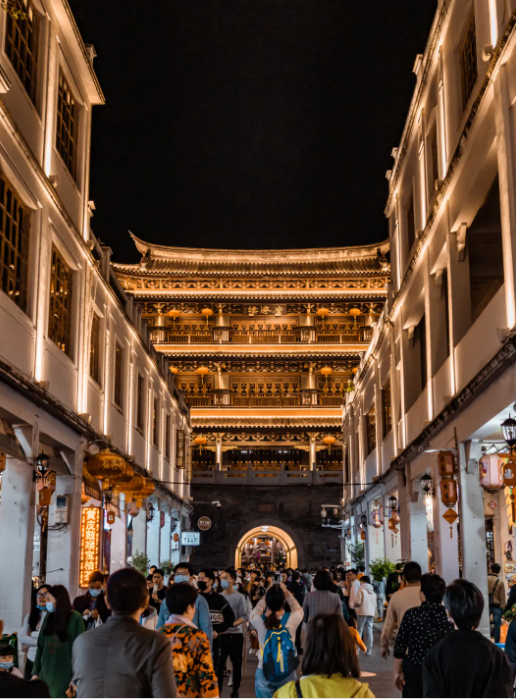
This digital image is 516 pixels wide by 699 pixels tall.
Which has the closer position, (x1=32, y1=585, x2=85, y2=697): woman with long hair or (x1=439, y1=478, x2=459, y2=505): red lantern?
(x1=32, y1=585, x2=85, y2=697): woman with long hair

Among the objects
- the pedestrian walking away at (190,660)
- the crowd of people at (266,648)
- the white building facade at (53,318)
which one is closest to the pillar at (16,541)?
the white building facade at (53,318)

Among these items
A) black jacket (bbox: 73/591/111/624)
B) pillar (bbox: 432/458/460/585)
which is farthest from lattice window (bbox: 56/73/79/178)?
pillar (bbox: 432/458/460/585)

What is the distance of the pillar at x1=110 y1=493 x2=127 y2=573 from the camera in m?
21.5

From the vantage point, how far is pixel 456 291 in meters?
14.0

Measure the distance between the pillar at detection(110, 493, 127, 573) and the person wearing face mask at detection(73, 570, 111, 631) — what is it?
37.6 feet

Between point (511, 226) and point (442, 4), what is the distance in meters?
6.78

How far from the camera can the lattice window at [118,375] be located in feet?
69.3

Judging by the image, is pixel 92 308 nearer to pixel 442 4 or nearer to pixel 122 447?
pixel 122 447

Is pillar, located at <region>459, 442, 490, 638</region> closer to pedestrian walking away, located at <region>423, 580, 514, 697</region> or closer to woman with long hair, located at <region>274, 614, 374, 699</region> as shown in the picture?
pedestrian walking away, located at <region>423, 580, 514, 697</region>

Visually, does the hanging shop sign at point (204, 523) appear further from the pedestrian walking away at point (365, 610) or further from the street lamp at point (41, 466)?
the street lamp at point (41, 466)

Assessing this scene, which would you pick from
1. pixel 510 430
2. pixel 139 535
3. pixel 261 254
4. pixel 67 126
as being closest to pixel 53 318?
pixel 67 126

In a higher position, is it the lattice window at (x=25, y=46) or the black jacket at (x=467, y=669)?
the lattice window at (x=25, y=46)

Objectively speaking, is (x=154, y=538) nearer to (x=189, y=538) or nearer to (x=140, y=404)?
(x=189, y=538)

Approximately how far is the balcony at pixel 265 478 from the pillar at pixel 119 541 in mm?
A: 17867
